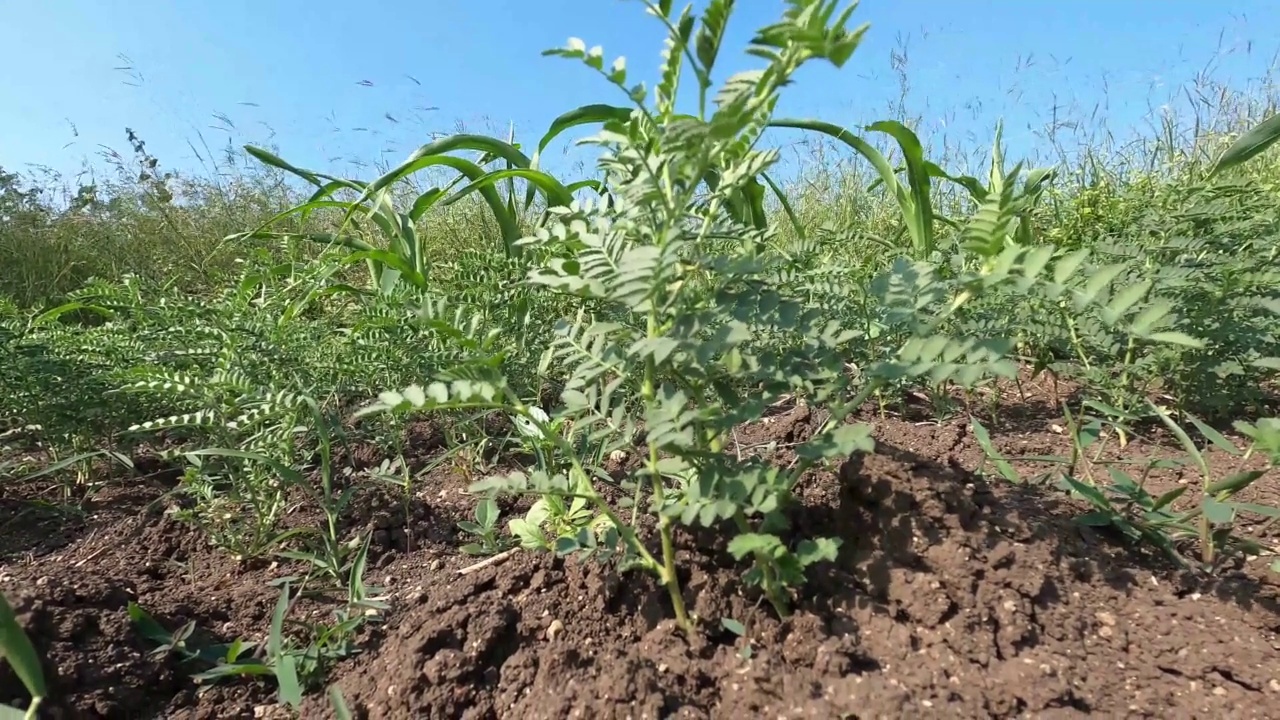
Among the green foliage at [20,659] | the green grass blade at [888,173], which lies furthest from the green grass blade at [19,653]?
the green grass blade at [888,173]

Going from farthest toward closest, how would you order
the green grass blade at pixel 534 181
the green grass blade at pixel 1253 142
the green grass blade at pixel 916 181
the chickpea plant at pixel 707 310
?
the green grass blade at pixel 916 181 < the green grass blade at pixel 534 181 < the green grass blade at pixel 1253 142 < the chickpea plant at pixel 707 310

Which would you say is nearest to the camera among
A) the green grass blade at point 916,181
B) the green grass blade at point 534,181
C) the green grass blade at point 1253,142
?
the green grass blade at point 1253,142

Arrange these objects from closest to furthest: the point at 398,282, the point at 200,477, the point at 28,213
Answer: the point at 200,477 → the point at 398,282 → the point at 28,213

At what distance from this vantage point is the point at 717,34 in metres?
0.76

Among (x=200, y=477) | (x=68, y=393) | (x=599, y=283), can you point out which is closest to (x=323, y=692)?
(x=200, y=477)

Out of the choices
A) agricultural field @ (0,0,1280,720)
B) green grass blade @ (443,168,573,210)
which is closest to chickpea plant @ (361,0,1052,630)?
agricultural field @ (0,0,1280,720)

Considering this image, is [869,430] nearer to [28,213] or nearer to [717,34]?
[717,34]

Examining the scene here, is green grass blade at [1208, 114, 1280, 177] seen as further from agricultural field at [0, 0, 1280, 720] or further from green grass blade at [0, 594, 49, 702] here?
green grass blade at [0, 594, 49, 702]

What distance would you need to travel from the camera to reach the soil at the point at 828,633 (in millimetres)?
823

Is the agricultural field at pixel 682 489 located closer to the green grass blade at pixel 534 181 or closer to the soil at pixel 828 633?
the soil at pixel 828 633

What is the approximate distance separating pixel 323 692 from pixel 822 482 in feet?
2.50

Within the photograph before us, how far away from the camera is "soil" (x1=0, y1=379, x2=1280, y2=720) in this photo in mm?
823

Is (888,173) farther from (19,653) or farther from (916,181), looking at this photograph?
(19,653)

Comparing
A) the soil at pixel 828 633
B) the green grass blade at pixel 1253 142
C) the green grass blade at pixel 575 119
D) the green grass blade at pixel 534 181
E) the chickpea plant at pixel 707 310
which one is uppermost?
the green grass blade at pixel 575 119
